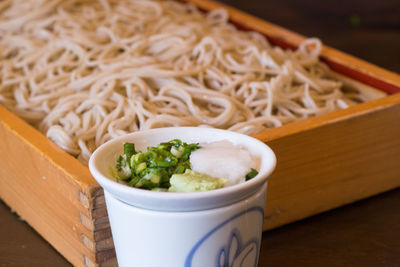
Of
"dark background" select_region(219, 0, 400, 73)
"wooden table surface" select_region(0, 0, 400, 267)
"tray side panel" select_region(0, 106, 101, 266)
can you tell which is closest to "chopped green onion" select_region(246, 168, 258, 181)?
"tray side panel" select_region(0, 106, 101, 266)

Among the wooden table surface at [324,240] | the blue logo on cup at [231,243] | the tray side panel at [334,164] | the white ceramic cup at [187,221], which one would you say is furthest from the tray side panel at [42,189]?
the tray side panel at [334,164]

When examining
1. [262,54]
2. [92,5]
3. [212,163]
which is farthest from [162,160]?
[92,5]

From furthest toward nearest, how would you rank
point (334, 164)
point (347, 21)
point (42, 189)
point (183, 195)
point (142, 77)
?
point (347, 21), point (142, 77), point (334, 164), point (42, 189), point (183, 195)

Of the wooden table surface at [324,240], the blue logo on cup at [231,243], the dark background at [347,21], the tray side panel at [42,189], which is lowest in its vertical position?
the dark background at [347,21]

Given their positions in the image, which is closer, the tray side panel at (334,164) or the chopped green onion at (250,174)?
the chopped green onion at (250,174)

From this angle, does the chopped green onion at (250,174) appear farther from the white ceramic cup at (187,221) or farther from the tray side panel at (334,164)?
the tray side panel at (334,164)

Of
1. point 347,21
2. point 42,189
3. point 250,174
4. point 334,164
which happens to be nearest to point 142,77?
point 42,189

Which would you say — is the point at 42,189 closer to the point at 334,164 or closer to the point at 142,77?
the point at 142,77
